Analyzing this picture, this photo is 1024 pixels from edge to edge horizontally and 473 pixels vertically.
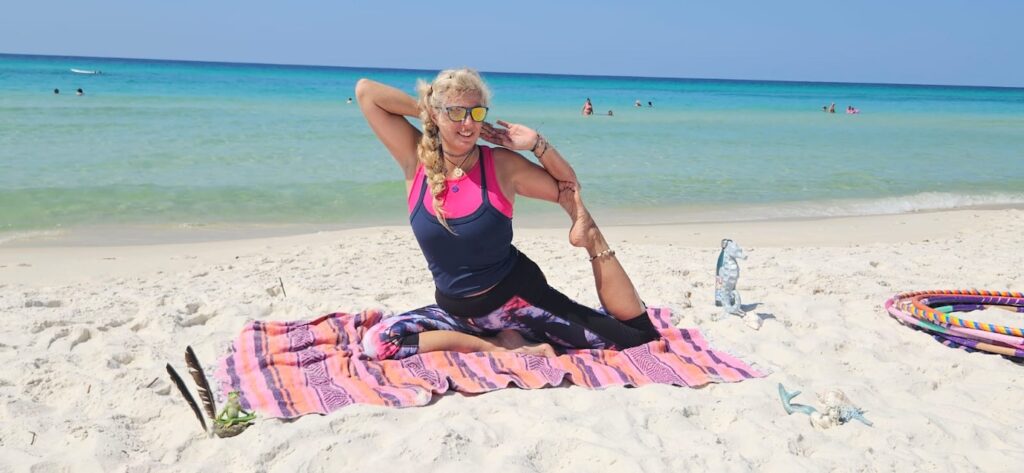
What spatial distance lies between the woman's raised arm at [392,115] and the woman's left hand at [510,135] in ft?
1.20

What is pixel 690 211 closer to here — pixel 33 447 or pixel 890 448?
pixel 890 448

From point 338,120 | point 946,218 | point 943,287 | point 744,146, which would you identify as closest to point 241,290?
point 943,287

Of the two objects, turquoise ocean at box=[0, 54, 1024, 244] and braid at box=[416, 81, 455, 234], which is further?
turquoise ocean at box=[0, 54, 1024, 244]

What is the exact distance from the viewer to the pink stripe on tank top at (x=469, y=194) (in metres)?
4.18

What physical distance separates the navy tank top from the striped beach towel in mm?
407

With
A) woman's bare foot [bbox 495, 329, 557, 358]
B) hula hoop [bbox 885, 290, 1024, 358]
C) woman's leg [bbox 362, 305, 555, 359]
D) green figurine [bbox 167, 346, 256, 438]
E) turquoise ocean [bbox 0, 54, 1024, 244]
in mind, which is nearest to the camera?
green figurine [bbox 167, 346, 256, 438]

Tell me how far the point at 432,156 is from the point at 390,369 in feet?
3.63

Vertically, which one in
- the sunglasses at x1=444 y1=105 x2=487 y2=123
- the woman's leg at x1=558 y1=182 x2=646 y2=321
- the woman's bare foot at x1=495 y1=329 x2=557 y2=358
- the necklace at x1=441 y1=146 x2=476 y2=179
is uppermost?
the sunglasses at x1=444 y1=105 x2=487 y2=123

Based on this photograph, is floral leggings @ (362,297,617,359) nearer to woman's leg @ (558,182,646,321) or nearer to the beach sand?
woman's leg @ (558,182,646,321)

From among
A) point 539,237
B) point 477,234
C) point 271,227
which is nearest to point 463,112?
point 477,234

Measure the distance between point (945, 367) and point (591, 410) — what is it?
7.05 ft

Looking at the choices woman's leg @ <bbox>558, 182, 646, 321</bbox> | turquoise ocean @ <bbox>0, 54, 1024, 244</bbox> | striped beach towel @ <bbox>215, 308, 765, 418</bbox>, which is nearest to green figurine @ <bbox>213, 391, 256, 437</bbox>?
striped beach towel @ <bbox>215, 308, 765, 418</bbox>

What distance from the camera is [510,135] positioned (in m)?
4.21

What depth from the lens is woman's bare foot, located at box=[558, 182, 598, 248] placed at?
4422 mm
